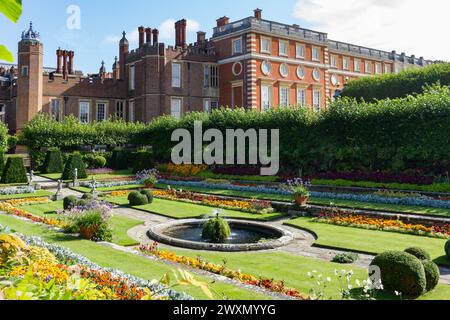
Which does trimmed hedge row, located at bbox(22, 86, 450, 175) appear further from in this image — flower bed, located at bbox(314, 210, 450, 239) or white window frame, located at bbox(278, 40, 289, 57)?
white window frame, located at bbox(278, 40, 289, 57)

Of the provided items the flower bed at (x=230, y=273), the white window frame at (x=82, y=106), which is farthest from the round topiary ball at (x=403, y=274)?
the white window frame at (x=82, y=106)

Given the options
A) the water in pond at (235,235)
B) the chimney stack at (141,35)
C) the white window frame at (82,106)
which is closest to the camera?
the water in pond at (235,235)

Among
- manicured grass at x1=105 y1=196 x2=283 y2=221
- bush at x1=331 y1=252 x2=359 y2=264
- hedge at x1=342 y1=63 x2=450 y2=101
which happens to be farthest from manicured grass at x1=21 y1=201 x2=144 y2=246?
hedge at x1=342 y1=63 x2=450 y2=101

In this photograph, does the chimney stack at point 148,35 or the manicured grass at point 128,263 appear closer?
the manicured grass at point 128,263

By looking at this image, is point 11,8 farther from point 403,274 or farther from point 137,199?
point 137,199

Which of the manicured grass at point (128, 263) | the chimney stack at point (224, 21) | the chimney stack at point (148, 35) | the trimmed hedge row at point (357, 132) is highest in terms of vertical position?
the chimney stack at point (224, 21)

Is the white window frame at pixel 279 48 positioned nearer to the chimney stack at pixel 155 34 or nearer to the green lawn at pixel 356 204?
the chimney stack at pixel 155 34

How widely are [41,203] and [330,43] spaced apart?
150 ft

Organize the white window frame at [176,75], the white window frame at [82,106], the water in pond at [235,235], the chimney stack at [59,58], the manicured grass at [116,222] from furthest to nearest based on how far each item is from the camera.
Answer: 1. the chimney stack at [59,58]
2. the white window frame at [82,106]
3. the white window frame at [176,75]
4. the water in pond at [235,235]
5. the manicured grass at [116,222]

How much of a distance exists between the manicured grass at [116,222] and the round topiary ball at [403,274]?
7387mm

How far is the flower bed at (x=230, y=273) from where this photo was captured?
785 centimetres

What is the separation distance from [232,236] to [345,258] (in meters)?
4.75

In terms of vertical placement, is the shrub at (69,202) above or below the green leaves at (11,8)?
below
